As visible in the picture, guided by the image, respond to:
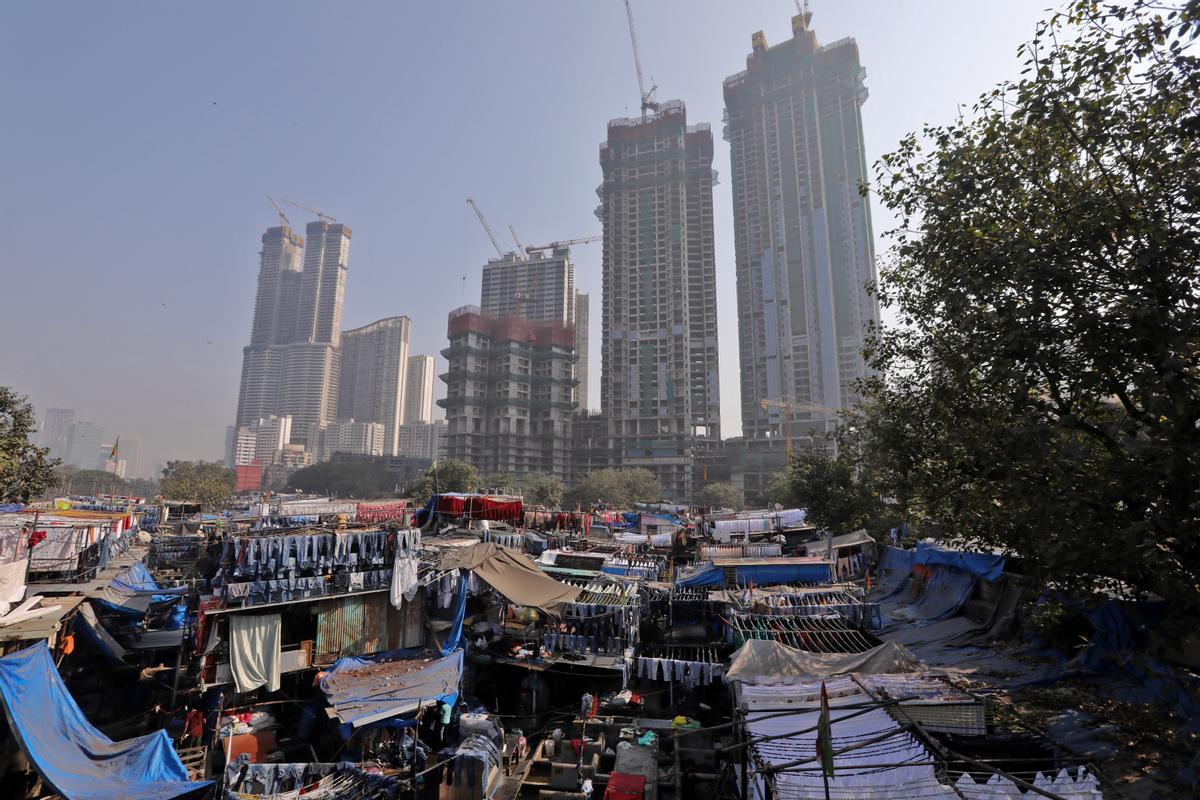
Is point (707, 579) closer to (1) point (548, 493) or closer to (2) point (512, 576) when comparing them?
(2) point (512, 576)

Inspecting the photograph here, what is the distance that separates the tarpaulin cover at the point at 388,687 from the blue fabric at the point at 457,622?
0.66 m

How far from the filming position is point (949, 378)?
9.42 metres

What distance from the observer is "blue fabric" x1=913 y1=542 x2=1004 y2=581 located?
499 inches

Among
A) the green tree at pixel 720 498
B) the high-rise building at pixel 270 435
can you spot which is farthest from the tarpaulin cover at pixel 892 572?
the high-rise building at pixel 270 435

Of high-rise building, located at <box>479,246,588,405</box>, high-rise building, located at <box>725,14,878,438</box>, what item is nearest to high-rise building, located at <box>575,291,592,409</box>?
high-rise building, located at <box>479,246,588,405</box>

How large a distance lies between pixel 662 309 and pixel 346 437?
116 m

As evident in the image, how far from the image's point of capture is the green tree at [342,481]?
358 feet

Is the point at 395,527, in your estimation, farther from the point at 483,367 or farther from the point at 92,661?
the point at 483,367

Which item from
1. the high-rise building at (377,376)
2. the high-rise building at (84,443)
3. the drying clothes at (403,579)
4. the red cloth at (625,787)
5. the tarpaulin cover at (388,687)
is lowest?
A: the red cloth at (625,787)

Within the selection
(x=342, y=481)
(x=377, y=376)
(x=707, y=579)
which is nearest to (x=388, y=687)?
(x=707, y=579)

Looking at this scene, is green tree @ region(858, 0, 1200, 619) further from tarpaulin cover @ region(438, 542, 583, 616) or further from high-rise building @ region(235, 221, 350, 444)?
high-rise building @ region(235, 221, 350, 444)

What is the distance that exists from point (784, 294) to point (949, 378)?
105m

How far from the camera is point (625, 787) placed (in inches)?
409

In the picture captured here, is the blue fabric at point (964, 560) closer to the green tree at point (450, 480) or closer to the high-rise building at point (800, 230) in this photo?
the green tree at point (450, 480)
